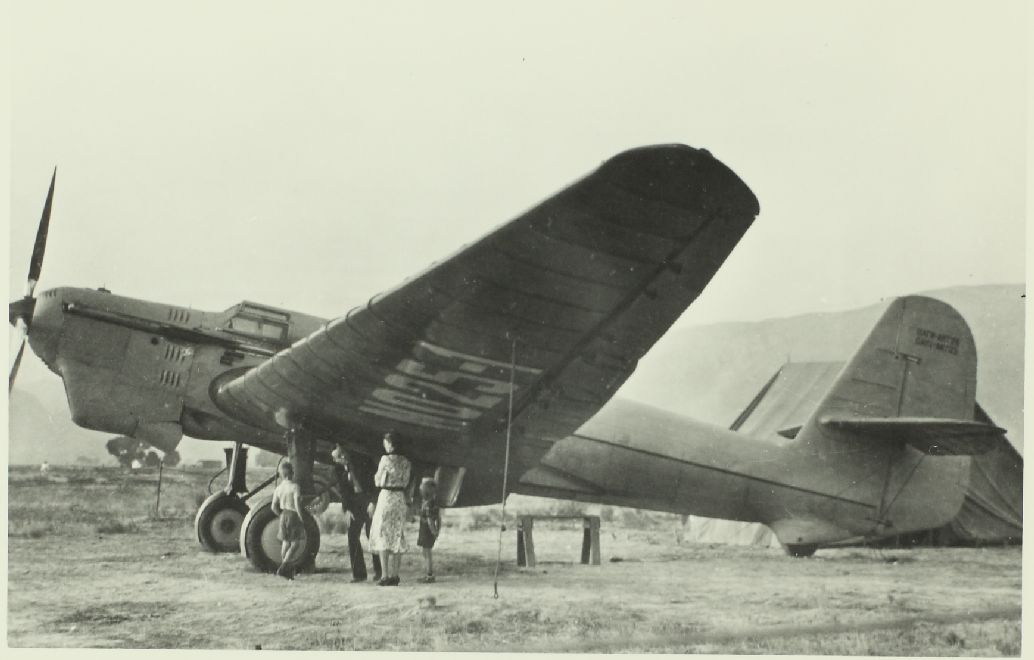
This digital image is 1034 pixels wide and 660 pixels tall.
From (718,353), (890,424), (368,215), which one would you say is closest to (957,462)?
(890,424)

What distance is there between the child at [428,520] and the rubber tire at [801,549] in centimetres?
384

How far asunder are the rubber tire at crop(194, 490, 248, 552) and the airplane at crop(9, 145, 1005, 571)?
0.02m

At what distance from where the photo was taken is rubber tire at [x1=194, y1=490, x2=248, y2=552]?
9266 mm

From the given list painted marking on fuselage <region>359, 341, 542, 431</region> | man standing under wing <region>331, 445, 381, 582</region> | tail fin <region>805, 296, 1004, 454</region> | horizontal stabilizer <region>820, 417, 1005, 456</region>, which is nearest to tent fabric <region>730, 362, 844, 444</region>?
tail fin <region>805, 296, 1004, 454</region>

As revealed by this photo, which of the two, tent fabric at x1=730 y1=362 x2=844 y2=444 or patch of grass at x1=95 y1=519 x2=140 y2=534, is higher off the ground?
tent fabric at x1=730 y1=362 x2=844 y2=444

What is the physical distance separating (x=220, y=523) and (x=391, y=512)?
3143mm

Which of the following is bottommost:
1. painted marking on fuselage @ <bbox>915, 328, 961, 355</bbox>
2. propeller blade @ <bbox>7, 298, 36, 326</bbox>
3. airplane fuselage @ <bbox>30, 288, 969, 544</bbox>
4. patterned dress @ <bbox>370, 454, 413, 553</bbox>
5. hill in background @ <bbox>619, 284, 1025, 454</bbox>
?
patterned dress @ <bbox>370, 454, 413, 553</bbox>

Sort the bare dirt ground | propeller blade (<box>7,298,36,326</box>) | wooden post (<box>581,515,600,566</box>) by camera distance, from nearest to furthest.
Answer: the bare dirt ground, propeller blade (<box>7,298,36,326</box>), wooden post (<box>581,515,600,566</box>)

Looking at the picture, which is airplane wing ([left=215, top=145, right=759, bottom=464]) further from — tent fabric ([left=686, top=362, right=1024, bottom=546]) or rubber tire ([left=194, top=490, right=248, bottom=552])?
tent fabric ([left=686, top=362, right=1024, bottom=546])

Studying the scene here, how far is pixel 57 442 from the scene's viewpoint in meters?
10.7

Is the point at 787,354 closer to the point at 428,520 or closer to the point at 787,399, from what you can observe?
the point at 787,399

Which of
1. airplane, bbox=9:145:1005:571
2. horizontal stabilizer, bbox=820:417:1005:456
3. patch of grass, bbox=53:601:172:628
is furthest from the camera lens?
horizontal stabilizer, bbox=820:417:1005:456

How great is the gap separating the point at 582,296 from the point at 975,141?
433 cm

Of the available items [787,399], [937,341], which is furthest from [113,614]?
[787,399]
